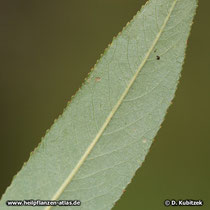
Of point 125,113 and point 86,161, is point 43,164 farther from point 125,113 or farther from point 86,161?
point 125,113

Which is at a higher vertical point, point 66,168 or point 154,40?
point 154,40

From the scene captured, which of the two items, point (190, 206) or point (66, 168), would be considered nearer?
point (66, 168)

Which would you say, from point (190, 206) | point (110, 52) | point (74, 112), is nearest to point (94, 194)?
point (74, 112)

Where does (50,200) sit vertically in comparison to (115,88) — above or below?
below

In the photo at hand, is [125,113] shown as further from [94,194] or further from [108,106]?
[94,194]

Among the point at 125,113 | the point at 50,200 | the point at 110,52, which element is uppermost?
the point at 110,52

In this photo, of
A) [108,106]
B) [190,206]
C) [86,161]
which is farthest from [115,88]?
[190,206]

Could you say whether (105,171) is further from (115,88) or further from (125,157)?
(115,88)

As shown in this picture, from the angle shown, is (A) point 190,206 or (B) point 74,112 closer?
(B) point 74,112
